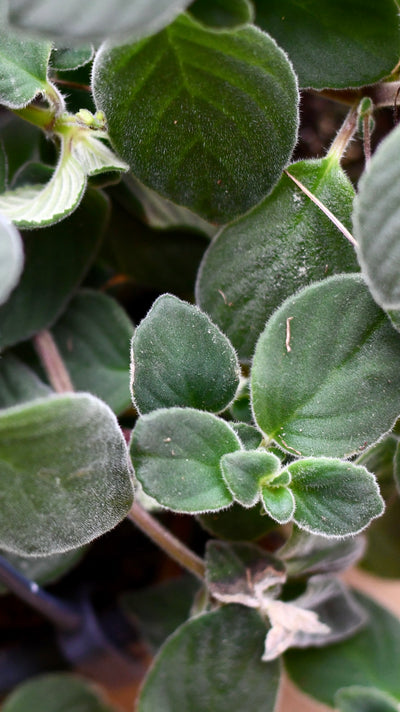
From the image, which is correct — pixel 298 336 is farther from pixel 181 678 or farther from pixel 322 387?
pixel 181 678

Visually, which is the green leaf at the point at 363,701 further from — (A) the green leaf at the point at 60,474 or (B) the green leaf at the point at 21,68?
(B) the green leaf at the point at 21,68

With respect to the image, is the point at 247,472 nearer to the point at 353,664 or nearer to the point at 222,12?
the point at 222,12

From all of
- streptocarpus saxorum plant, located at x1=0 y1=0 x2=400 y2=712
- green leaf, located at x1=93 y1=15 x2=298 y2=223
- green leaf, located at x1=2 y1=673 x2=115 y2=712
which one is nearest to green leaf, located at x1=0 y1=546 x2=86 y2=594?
streptocarpus saxorum plant, located at x1=0 y1=0 x2=400 y2=712

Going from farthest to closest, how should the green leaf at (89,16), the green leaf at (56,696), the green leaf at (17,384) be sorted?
the green leaf at (56,696), the green leaf at (17,384), the green leaf at (89,16)

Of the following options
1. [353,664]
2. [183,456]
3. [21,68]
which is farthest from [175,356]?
[353,664]

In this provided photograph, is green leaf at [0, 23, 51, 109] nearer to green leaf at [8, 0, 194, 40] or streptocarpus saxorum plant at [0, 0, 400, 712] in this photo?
streptocarpus saxorum plant at [0, 0, 400, 712]

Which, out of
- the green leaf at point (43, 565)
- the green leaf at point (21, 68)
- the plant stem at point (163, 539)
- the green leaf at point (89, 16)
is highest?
the green leaf at point (89, 16)

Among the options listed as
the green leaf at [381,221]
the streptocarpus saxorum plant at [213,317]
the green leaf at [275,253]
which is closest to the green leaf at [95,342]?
the streptocarpus saxorum plant at [213,317]
